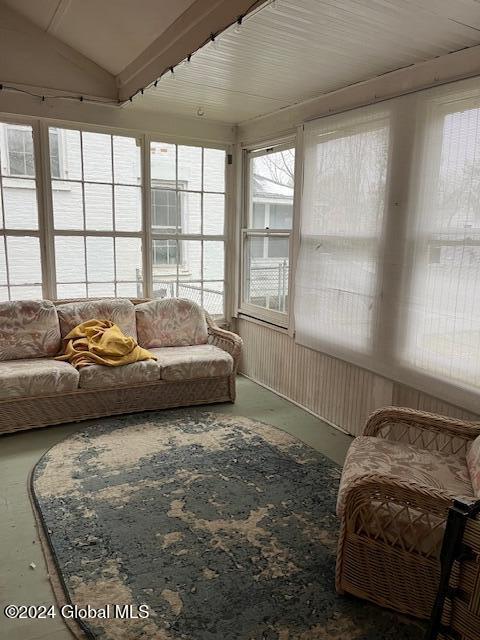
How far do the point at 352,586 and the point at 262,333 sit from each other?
271 cm

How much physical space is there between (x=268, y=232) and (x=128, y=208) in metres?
1.25

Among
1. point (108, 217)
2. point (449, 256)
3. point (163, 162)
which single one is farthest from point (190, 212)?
point (449, 256)

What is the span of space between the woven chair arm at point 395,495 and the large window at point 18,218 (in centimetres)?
312

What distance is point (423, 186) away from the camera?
259cm

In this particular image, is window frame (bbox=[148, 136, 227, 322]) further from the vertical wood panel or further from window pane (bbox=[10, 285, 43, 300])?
window pane (bbox=[10, 285, 43, 300])

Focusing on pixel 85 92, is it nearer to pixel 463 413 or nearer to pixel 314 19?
pixel 314 19

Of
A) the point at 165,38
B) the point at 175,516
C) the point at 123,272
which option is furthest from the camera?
the point at 123,272

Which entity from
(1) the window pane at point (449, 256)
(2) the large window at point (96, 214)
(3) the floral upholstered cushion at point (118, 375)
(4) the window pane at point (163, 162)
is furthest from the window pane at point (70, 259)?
(1) the window pane at point (449, 256)

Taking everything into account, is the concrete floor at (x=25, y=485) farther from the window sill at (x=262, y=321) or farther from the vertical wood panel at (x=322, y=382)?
the window sill at (x=262, y=321)

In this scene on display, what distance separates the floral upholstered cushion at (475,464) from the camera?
1.82 metres

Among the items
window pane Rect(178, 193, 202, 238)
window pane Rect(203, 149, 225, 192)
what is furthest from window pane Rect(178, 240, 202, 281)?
window pane Rect(203, 149, 225, 192)

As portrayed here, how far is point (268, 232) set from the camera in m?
4.16

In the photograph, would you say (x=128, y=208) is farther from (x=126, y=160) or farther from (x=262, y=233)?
(x=262, y=233)

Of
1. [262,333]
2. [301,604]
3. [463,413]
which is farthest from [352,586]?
[262,333]
